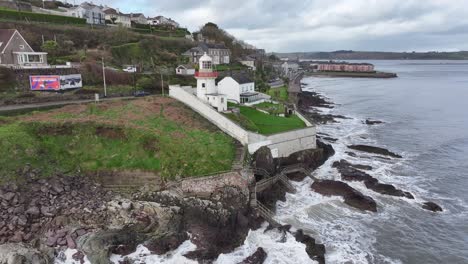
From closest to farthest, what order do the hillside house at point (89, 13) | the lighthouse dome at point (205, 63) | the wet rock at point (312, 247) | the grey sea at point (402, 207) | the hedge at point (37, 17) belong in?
the wet rock at point (312, 247)
the grey sea at point (402, 207)
the lighthouse dome at point (205, 63)
the hedge at point (37, 17)
the hillside house at point (89, 13)

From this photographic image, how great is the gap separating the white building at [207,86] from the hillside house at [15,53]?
1947 cm

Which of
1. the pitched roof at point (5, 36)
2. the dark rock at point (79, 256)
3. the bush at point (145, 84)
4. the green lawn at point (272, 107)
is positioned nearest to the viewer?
the dark rock at point (79, 256)

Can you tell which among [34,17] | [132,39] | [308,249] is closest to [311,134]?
[308,249]

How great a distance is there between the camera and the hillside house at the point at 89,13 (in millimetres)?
67500

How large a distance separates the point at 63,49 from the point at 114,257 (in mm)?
40864

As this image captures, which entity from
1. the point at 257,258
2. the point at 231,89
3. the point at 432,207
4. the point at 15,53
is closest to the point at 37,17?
the point at 15,53

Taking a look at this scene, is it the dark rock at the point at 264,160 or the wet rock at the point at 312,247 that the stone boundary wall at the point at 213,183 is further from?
the wet rock at the point at 312,247

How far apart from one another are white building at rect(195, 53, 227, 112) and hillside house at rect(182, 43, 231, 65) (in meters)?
29.0

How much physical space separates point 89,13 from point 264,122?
5256 centimetres

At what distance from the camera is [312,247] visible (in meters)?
19.2

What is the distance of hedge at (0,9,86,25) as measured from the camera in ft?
177

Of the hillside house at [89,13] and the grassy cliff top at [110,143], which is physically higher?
the hillside house at [89,13]

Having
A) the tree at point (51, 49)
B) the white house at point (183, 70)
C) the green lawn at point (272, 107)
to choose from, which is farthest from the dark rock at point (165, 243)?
the white house at point (183, 70)

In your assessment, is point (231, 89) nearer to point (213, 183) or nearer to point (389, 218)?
point (213, 183)
